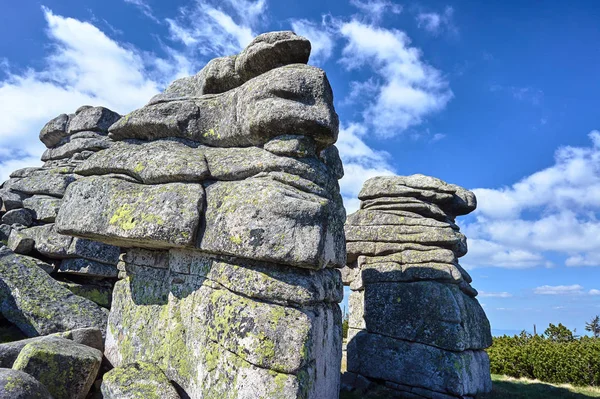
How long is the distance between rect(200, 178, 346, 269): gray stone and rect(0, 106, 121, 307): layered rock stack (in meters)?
7.53

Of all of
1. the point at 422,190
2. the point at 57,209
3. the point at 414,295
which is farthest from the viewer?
the point at 422,190

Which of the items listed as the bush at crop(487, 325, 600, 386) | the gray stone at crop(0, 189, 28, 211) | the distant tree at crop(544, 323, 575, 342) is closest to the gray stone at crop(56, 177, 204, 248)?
the gray stone at crop(0, 189, 28, 211)

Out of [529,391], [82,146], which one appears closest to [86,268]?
[82,146]

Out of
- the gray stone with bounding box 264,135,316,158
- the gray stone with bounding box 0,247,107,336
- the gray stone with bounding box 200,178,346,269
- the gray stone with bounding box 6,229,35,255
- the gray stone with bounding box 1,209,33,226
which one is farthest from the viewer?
the gray stone with bounding box 1,209,33,226

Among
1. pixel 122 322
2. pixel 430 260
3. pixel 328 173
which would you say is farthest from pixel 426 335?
pixel 122 322

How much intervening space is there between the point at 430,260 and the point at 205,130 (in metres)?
9.96

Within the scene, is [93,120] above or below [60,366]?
above

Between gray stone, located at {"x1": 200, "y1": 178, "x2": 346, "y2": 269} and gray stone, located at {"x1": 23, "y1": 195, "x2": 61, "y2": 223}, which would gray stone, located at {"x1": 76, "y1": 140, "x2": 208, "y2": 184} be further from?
gray stone, located at {"x1": 23, "y1": 195, "x2": 61, "y2": 223}

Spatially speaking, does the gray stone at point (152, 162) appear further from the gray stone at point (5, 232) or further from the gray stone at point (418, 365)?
the gray stone at point (418, 365)

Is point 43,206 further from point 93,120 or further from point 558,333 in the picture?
point 558,333

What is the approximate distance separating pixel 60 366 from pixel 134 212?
334 centimetres

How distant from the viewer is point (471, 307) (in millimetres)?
16109

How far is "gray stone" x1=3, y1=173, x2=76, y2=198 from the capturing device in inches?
640

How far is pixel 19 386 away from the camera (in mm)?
6977
